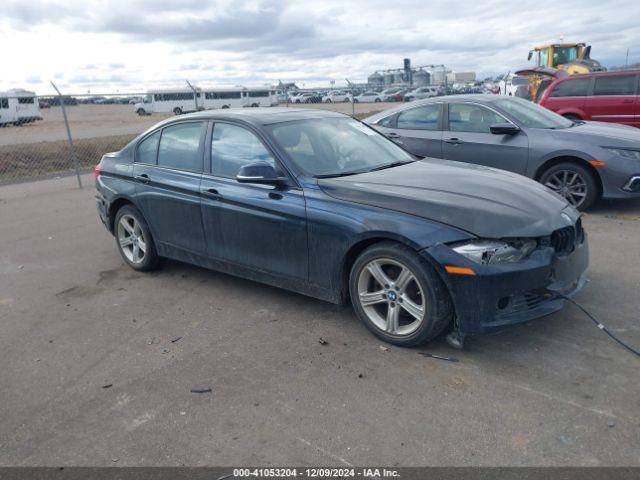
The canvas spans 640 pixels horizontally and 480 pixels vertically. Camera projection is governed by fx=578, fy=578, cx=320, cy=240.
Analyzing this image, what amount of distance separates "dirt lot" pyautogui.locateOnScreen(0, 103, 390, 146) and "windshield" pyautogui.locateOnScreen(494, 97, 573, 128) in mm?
13613

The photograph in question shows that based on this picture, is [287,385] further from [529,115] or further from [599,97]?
[599,97]

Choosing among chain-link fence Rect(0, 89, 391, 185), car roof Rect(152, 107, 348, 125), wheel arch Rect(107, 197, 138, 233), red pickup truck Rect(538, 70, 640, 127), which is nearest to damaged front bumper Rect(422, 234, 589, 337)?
car roof Rect(152, 107, 348, 125)

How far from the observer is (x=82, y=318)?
4.91 meters

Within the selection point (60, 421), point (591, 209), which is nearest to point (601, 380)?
point (60, 421)

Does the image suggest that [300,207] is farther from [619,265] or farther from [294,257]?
[619,265]

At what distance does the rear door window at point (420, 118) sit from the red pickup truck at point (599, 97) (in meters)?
5.59

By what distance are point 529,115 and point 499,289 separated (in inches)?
207

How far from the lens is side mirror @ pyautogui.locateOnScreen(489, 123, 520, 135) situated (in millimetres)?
7688

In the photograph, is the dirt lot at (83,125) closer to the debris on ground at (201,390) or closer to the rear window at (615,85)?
the rear window at (615,85)

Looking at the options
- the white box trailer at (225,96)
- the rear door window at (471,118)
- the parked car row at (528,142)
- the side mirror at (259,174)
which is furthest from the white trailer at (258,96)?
the side mirror at (259,174)

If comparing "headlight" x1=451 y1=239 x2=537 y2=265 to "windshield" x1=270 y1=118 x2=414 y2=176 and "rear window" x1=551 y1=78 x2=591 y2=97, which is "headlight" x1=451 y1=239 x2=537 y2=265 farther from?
"rear window" x1=551 y1=78 x2=591 y2=97

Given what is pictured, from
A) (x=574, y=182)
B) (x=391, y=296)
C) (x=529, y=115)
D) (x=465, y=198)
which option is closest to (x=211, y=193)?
(x=391, y=296)

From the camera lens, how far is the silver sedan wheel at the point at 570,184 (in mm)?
7488

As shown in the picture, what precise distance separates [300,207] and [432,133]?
185 inches
